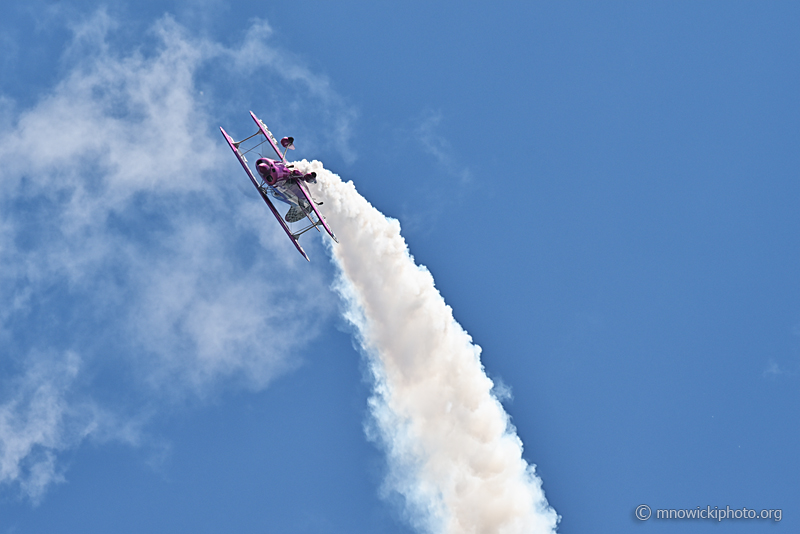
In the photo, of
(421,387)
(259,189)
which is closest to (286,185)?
(259,189)

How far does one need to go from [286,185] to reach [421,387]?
89.4 ft

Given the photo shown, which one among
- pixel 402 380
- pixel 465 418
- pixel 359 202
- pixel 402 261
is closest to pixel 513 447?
pixel 465 418

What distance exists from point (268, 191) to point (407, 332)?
22.1 m

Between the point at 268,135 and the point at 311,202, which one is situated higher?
the point at 268,135

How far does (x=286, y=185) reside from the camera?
11019cm

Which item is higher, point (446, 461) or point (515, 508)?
point (446, 461)

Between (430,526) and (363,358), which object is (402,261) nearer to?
(363,358)

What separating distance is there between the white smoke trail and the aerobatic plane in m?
3.00

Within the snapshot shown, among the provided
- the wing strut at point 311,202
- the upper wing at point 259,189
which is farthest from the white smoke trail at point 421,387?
the upper wing at point 259,189

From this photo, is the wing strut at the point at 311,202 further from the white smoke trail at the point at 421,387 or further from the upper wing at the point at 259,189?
the upper wing at the point at 259,189

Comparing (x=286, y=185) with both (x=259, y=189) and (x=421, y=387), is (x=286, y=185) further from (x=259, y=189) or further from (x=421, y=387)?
(x=421, y=387)

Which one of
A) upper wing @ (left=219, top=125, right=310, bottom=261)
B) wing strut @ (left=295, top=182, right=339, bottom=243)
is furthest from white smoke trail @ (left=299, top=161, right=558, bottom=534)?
upper wing @ (left=219, top=125, right=310, bottom=261)

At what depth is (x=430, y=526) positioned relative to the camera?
114562 mm

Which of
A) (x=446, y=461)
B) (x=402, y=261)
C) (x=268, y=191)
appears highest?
(x=268, y=191)
